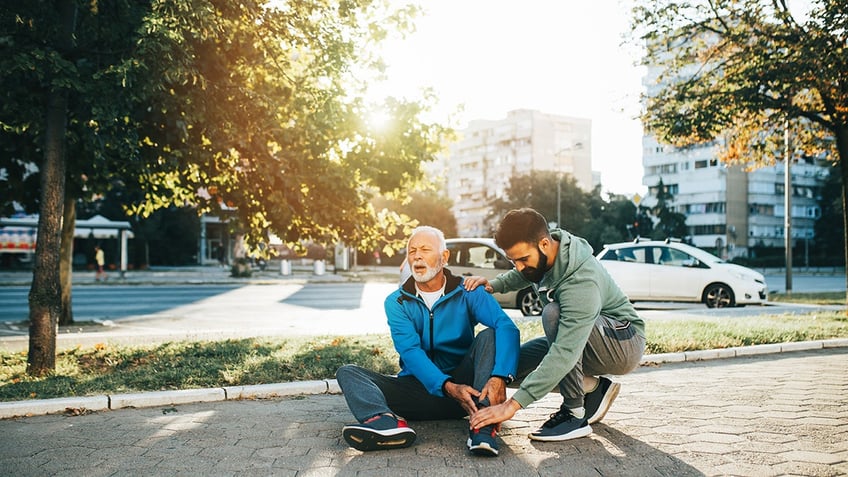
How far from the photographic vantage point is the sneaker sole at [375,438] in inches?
159

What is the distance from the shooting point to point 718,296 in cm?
1588

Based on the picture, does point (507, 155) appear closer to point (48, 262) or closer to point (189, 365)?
point (189, 365)

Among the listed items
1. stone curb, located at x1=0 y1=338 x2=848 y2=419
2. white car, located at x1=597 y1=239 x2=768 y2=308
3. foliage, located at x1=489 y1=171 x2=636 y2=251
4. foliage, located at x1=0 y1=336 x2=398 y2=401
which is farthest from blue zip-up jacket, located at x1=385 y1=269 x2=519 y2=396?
foliage, located at x1=489 y1=171 x2=636 y2=251

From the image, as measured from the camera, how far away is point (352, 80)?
981 centimetres

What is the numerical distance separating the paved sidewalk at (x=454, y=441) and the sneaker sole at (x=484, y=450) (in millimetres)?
41

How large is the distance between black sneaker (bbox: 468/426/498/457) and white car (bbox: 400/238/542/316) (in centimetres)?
1108

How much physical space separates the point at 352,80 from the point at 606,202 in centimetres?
6151

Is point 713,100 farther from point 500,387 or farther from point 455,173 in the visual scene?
point 455,173

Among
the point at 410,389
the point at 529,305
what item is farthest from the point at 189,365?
the point at 529,305

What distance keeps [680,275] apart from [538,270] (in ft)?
43.6

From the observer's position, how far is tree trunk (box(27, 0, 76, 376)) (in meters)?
7.05

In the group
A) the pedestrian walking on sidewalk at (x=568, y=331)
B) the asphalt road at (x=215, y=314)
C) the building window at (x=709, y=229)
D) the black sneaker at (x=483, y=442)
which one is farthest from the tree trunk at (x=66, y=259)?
the building window at (x=709, y=229)

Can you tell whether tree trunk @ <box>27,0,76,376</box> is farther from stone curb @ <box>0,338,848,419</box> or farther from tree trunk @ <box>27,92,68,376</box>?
stone curb @ <box>0,338,848,419</box>

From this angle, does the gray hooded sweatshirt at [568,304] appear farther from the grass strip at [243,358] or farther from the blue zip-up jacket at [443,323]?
the grass strip at [243,358]
